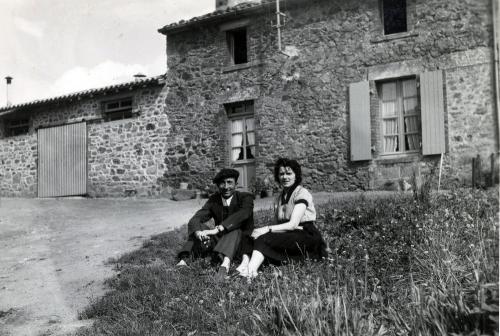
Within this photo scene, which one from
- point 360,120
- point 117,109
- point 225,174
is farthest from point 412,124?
point 117,109

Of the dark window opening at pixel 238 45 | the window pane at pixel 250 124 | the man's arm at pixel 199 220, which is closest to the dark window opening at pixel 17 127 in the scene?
the dark window opening at pixel 238 45

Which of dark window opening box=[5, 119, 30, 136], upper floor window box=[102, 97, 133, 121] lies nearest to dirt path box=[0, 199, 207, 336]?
upper floor window box=[102, 97, 133, 121]

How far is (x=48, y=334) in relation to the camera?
423 cm

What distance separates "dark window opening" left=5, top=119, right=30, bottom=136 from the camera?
16.6 metres

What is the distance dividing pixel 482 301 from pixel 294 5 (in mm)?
10649

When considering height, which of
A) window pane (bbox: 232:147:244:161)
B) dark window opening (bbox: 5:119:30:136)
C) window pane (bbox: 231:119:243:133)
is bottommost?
window pane (bbox: 232:147:244:161)

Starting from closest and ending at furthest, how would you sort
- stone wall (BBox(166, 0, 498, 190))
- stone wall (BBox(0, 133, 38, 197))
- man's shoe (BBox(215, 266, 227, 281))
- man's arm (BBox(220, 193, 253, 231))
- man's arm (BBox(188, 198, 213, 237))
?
man's shoe (BBox(215, 266, 227, 281)) → man's arm (BBox(220, 193, 253, 231)) → man's arm (BBox(188, 198, 213, 237)) → stone wall (BBox(166, 0, 498, 190)) → stone wall (BBox(0, 133, 38, 197))

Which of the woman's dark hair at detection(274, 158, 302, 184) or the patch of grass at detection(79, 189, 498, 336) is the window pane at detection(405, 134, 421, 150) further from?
the woman's dark hair at detection(274, 158, 302, 184)

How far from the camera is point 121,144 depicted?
14672 millimetres

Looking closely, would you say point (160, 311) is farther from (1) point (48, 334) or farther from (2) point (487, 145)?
(2) point (487, 145)

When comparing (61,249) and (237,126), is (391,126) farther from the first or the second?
(61,249)

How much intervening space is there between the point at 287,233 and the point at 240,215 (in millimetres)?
627

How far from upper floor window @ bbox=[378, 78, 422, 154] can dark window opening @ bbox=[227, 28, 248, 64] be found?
363cm

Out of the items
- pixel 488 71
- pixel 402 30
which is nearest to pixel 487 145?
pixel 488 71
